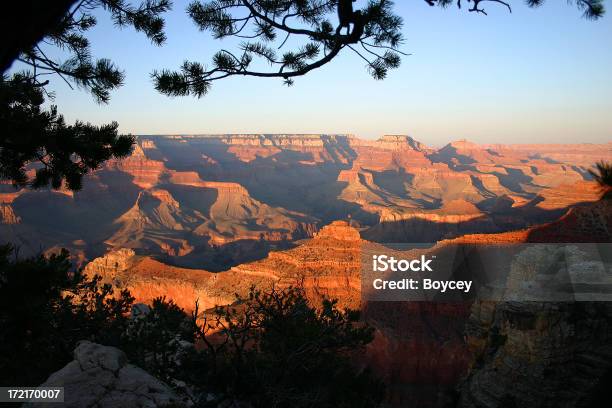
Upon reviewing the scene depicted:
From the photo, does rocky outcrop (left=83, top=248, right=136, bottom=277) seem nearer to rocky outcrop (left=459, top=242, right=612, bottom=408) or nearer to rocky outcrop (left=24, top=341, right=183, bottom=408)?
rocky outcrop (left=459, top=242, right=612, bottom=408)

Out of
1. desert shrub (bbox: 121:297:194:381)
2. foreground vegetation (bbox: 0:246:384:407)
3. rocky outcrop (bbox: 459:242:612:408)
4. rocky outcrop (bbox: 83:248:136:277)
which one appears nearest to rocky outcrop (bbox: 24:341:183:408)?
foreground vegetation (bbox: 0:246:384:407)

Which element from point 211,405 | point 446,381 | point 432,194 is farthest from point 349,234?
point 432,194

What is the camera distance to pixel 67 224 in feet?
235

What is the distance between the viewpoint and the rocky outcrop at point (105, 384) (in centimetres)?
A: 496

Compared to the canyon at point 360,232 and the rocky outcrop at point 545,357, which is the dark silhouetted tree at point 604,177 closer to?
the canyon at point 360,232

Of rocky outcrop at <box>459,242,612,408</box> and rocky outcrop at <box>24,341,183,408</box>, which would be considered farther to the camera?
rocky outcrop at <box>459,242,612,408</box>

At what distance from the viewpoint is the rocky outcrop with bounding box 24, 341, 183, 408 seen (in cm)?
496

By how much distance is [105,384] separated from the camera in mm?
5180

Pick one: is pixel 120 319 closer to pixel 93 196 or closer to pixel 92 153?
pixel 92 153

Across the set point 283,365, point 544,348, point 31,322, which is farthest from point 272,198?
point 31,322

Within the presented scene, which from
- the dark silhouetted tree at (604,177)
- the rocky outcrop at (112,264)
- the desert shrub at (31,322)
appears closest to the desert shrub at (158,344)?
the desert shrub at (31,322)

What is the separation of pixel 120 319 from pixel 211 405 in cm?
293

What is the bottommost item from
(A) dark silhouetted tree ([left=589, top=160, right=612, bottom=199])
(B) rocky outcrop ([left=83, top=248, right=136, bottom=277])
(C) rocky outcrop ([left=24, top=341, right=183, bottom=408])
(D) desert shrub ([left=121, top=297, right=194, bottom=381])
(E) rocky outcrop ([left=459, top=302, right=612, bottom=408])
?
(B) rocky outcrop ([left=83, top=248, right=136, bottom=277])

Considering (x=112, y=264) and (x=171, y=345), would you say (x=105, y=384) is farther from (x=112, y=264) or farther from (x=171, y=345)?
(x=112, y=264)
